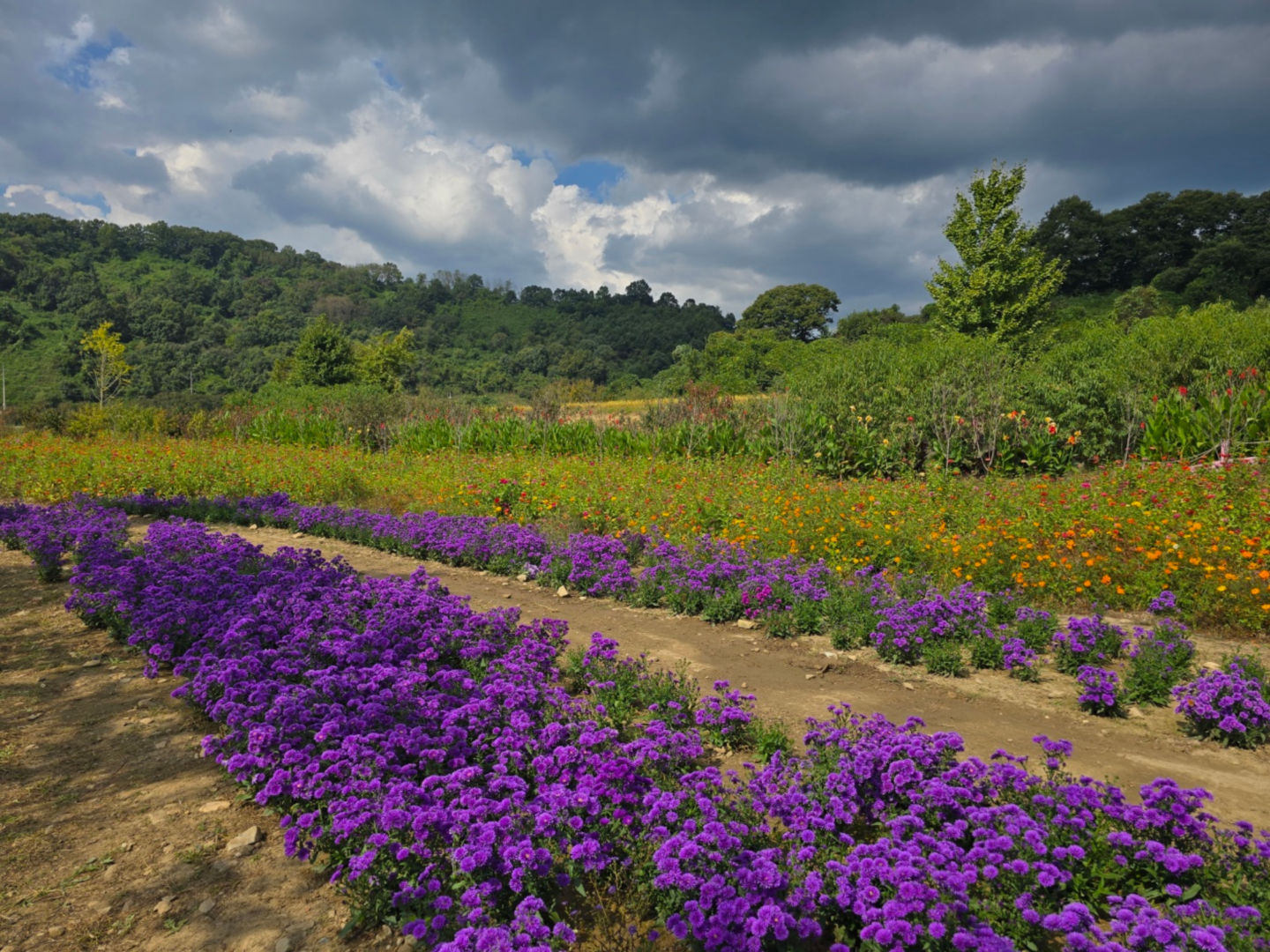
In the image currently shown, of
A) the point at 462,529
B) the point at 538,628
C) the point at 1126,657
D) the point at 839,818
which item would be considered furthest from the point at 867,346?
the point at 839,818

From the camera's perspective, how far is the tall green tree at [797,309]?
6606cm

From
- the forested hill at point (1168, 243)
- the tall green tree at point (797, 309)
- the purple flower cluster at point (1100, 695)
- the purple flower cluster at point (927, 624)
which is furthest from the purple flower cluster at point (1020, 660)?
the tall green tree at point (797, 309)

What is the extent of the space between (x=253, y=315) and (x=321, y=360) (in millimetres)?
32490

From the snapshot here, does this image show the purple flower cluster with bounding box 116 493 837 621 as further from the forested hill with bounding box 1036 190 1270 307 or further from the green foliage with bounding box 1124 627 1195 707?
the forested hill with bounding box 1036 190 1270 307

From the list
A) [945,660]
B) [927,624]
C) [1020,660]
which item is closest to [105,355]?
[927,624]

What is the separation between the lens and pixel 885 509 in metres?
7.13

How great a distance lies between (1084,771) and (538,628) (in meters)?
2.94

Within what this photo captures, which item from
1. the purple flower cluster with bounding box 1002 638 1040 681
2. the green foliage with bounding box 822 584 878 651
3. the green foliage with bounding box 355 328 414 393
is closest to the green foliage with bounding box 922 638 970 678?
the purple flower cluster with bounding box 1002 638 1040 681

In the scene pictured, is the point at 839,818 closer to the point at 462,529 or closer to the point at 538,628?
the point at 538,628

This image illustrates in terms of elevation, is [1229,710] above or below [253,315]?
below

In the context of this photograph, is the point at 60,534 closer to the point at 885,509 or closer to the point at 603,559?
the point at 603,559

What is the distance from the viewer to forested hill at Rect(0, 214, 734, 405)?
47.0m

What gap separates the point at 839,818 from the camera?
2480 millimetres

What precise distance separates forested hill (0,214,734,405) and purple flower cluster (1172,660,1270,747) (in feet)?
129
